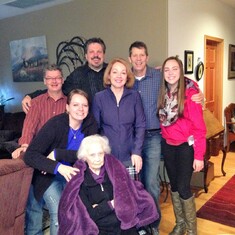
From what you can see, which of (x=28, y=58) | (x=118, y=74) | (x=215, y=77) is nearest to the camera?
(x=118, y=74)

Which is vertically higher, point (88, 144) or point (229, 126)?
point (88, 144)

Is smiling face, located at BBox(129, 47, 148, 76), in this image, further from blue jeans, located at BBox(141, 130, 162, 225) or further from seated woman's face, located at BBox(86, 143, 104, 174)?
seated woman's face, located at BBox(86, 143, 104, 174)

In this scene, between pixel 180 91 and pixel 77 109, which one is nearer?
pixel 77 109

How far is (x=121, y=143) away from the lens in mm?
1890

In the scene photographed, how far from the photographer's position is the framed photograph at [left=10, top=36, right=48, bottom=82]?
14.8 feet

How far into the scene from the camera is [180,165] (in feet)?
6.56

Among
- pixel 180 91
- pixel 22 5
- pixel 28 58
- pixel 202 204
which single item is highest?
pixel 22 5

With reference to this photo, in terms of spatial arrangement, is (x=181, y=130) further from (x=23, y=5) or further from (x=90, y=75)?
(x=23, y=5)

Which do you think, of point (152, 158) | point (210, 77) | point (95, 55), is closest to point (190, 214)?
point (152, 158)

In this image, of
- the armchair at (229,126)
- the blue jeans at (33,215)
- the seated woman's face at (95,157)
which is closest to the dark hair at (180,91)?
the seated woman's face at (95,157)

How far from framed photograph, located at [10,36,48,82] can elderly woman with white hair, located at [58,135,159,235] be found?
3227mm

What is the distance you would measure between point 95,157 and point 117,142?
0.88ft

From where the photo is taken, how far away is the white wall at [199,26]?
326 centimetres

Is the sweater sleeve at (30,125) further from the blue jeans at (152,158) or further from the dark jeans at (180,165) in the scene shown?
the dark jeans at (180,165)
